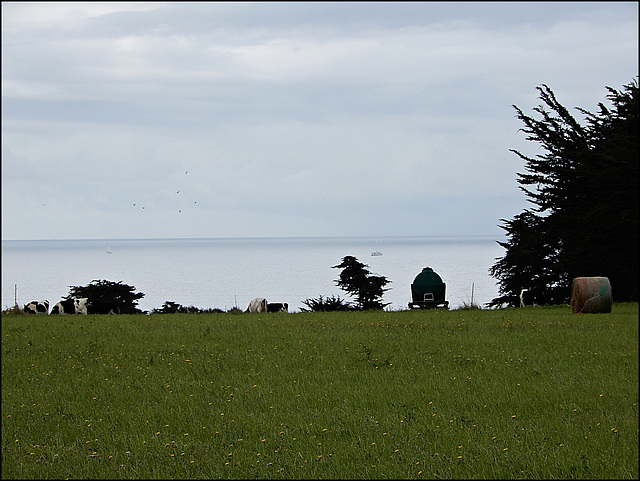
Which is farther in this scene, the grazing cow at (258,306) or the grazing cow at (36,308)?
the grazing cow at (258,306)

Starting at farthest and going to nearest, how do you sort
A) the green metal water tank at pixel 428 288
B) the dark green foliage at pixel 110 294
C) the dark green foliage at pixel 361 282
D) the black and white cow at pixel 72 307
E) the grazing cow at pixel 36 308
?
the dark green foliage at pixel 361 282, the dark green foliage at pixel 110 294, the green metal water tank at pixel 428 288, the black and white cow at pixel 72 307, the grazing cow at pixel 36 308

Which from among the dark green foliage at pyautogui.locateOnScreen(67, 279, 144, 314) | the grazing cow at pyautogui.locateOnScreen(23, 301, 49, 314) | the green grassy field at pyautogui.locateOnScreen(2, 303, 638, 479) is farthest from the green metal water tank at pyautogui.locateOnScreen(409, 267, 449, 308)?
the grazing cow at pyautogui.locateOnScreen(23, 301, 49, 314)

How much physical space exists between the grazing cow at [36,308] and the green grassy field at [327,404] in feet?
40.7

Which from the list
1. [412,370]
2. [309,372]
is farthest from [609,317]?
[309,372]

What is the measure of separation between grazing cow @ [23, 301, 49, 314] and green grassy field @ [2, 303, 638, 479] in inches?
488

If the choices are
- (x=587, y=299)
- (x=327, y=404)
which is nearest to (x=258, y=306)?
(x=587, y=299)

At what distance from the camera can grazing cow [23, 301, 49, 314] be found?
31.0 m

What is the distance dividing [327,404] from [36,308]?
81.4 feet

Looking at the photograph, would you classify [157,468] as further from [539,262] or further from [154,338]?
[539,262]

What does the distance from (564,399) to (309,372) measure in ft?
17.4

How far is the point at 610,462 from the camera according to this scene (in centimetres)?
746

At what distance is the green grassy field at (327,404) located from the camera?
7.90 metres

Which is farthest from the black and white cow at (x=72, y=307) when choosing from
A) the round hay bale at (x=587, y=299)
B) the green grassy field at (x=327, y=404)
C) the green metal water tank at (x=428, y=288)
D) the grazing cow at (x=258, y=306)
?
the round hay bale at (x=587, y=299)

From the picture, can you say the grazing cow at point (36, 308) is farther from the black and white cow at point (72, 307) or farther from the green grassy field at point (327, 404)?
the green grassy field at point (327, 404)
